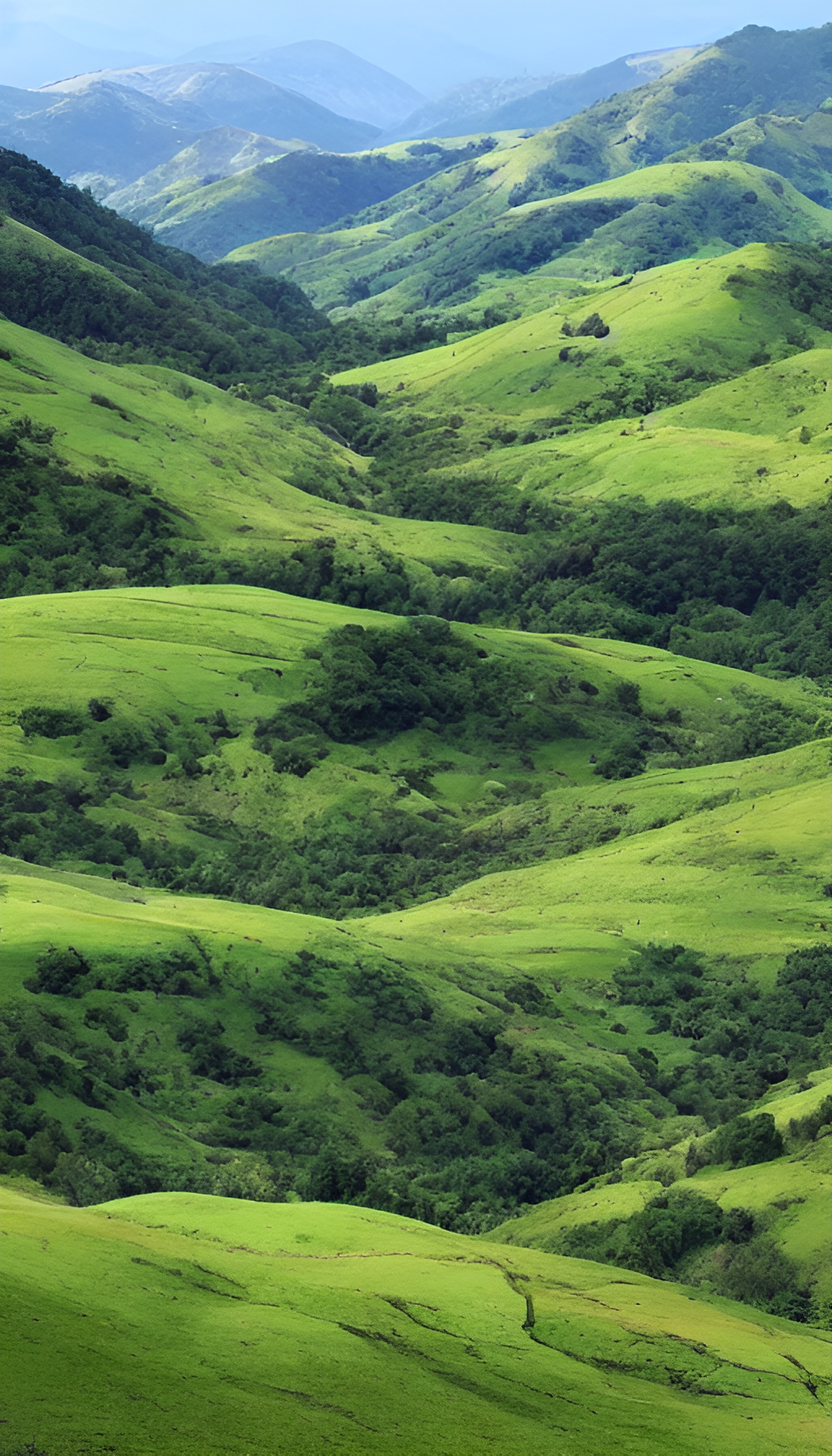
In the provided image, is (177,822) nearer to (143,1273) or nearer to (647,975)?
(647,975)

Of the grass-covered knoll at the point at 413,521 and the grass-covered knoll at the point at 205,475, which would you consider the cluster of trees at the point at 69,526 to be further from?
the grass-covered knoll at the point at 205,475

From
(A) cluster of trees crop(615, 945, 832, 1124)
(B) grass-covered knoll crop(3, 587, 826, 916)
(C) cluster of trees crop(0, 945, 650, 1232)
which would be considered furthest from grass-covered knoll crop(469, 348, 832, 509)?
(C) cluster of trees crop(0, 945, 650, 1232)

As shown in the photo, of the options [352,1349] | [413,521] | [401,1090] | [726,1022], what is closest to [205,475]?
[413,521]

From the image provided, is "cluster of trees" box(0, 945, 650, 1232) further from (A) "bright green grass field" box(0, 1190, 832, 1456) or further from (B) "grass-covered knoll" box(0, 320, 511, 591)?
(B) "grass-covered knoll" box(0, 320, 511, 591)

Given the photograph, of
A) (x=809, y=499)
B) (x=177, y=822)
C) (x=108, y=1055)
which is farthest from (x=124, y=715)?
(x=809, y=499)

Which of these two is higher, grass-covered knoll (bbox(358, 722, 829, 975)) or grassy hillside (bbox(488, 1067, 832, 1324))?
grassy hillside (bbox(488, 1067, 832, 1324))

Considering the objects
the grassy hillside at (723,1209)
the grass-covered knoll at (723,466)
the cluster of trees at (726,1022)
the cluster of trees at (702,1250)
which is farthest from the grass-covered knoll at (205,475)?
the cluster of trees at (702,1250)
